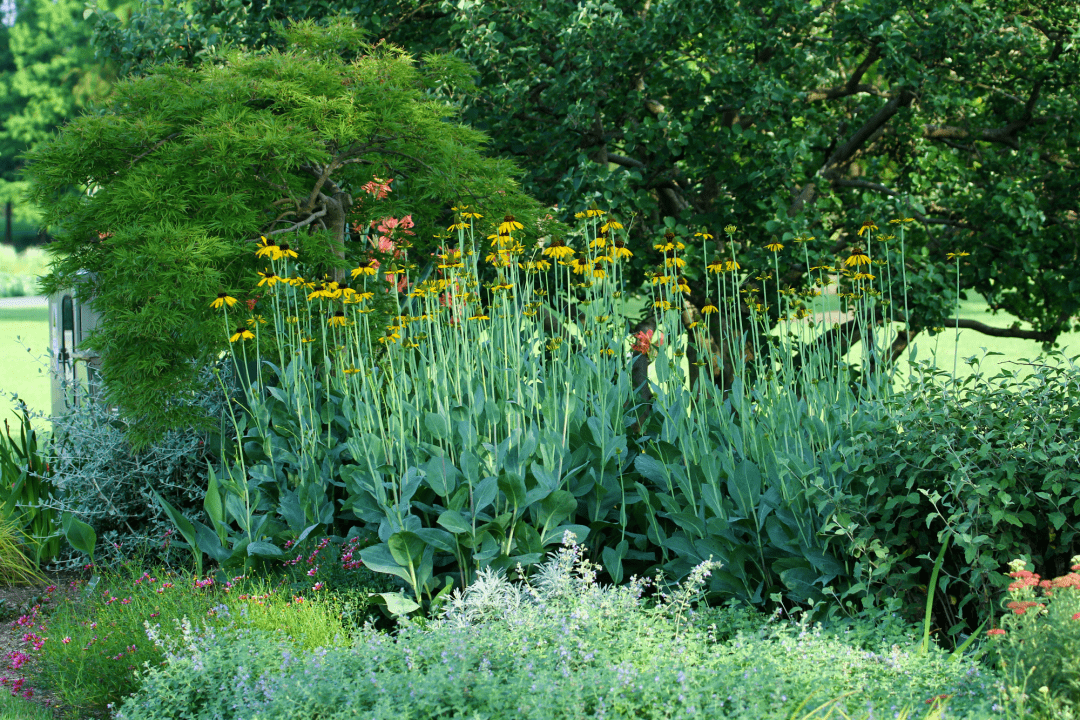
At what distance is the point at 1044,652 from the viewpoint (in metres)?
2.19

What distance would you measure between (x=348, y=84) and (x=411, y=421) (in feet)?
6.32

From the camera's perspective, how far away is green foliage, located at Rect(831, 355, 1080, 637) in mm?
2775

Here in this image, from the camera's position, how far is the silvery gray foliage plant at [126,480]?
433cm

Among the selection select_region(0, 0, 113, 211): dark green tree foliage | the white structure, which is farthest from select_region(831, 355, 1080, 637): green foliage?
select_region(0, 0, 113, 211): dark green tree foliage

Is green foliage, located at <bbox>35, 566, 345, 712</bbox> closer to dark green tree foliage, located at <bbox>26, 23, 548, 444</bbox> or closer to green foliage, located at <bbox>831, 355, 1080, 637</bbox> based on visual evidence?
dark green tree foliage, located at <bbox>26, 23, 548, 444</bbox>

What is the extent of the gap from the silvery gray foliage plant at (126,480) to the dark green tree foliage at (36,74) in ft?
83.3

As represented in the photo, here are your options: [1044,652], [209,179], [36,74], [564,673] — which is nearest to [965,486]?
[1044,652]

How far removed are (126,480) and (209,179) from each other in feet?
5.07

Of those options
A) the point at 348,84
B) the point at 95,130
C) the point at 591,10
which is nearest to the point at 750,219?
the point at 591,10

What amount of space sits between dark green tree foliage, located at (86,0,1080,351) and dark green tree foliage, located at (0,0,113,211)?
80.7ft

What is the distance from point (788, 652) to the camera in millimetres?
2441

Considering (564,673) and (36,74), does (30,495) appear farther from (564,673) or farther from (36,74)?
(36,74)

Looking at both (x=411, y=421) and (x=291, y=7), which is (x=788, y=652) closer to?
(x=411, y=421)

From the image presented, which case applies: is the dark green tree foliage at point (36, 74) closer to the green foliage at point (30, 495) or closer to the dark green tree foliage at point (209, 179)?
the green foliage at point (30, 495)
